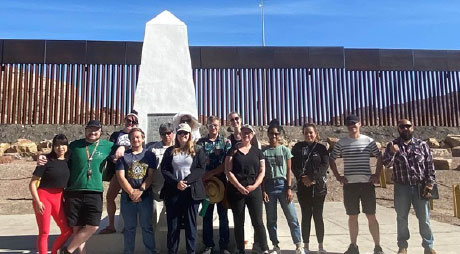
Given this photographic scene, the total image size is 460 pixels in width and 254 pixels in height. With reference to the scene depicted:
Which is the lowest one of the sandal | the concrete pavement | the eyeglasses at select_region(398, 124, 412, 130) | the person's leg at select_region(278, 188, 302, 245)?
the concrete pavement

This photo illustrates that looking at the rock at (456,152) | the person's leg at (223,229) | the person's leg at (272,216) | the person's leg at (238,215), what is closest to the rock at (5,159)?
the person's leg at (223,229)

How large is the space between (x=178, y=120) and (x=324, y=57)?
1137 centimetres

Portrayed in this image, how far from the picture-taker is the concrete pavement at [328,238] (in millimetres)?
4266

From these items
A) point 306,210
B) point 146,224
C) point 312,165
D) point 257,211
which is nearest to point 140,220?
point 146,224

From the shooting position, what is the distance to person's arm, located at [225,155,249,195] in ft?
12.3

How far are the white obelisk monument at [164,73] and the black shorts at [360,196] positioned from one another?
2479 mm

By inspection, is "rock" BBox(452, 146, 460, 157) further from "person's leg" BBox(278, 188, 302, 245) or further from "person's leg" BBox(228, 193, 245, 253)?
"person's leg" BBox(228, 193, 245, 253)

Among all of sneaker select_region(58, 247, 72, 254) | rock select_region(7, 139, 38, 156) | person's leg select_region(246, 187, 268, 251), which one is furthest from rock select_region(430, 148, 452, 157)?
rock select_region(7, 139, 38, 156)

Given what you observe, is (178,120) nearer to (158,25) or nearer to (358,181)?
(158,25)

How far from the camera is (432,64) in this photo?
610 inches

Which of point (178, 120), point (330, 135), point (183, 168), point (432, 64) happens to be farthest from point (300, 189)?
point (432, 64)

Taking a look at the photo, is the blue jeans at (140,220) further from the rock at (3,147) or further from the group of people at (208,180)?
the rock at (3,147)

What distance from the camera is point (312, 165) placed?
4043 mm

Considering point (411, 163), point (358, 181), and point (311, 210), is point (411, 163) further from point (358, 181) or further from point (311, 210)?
point (311, 210)
